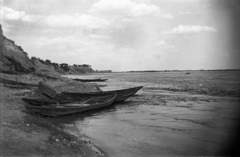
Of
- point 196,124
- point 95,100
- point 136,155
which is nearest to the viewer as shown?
point 136,155

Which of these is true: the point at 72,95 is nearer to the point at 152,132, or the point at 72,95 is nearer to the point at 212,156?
the point at 152,132

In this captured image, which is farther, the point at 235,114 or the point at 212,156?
the point at 235,114

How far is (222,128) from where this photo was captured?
1267cm

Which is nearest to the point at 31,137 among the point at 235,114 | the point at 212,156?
the point at 212,156

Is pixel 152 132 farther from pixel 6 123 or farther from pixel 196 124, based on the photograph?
pixel 6 123

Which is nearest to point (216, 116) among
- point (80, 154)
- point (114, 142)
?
point (114, 142)

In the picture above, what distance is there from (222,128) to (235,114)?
219 inches

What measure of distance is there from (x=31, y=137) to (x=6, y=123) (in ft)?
5.82

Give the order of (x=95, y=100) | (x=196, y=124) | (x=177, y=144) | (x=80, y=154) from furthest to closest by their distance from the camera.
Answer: (x=95, y=100) → (x=196, y=124) → (x=177, y=144) → (x=80, y=154)

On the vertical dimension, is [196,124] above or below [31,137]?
below

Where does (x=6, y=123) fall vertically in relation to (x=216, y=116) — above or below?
above

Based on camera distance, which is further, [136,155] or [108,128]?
[108,128]

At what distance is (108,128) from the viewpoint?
40.6ft

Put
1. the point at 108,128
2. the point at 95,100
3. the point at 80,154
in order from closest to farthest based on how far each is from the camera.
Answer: the point at 80,154 → the point at 108,128 → the point at 95,100
